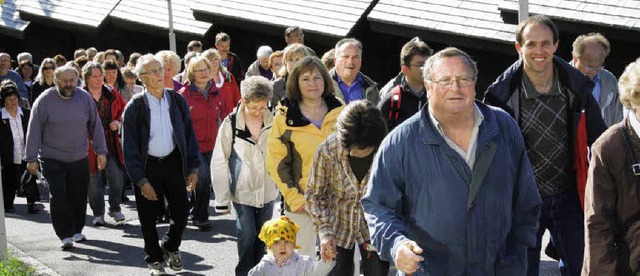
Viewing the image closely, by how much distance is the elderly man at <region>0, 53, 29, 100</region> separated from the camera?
648 inches

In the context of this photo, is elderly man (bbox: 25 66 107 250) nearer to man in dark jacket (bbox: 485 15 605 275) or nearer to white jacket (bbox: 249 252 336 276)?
white jacket (bbox: 249 252 336 276)

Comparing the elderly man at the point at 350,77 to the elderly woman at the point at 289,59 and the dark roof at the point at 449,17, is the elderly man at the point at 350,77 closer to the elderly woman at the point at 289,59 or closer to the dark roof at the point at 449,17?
the elderly woman at the point at 289,59

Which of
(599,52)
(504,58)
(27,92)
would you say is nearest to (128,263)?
(599,52)

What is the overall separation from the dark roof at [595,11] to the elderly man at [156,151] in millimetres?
5637

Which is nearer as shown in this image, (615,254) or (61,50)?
(615,254)

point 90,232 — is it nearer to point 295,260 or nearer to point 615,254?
point 295,260

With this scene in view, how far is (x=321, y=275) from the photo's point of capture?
20.4 feet

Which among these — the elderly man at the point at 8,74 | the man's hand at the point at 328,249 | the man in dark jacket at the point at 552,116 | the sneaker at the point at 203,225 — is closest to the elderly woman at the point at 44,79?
the elderly man at the point at 8,74

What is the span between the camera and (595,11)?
12.5 meters

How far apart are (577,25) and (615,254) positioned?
852 centimetres

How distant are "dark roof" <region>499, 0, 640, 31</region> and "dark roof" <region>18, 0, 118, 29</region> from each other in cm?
1099

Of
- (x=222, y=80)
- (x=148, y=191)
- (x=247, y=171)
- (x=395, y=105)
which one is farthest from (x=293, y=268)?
(x=222, y=80)

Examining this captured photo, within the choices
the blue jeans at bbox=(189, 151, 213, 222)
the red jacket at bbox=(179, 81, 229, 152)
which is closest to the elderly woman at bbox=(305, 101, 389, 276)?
the blue jeans at bbox=(189, 151, 213, 222)

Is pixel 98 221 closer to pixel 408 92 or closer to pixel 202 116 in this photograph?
pixel 202 116
